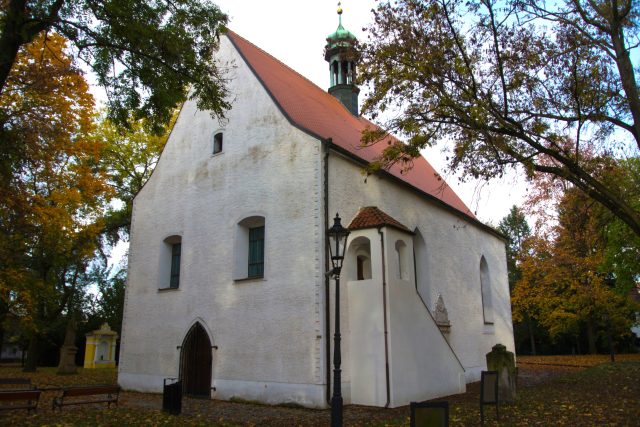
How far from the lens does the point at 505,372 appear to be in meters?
11.8

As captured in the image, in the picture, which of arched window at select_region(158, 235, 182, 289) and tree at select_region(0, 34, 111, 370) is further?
arched window at select_region(158, 235, 182, 289)

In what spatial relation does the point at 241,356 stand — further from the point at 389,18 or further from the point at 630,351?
the point at 630,351

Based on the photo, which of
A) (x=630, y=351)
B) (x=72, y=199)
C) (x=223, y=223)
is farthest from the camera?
(x=630, y=351)

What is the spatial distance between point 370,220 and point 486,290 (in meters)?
12.2

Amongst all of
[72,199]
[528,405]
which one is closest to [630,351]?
[528,405]

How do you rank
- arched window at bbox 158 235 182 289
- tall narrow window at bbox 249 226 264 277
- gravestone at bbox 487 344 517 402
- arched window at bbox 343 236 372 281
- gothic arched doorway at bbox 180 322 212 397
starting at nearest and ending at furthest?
1. gravestone at bbox 487 344 517 402
2. arched window at bbox 343 236 372 281
3. gothic arched doorway at bbox 180 322 212 397
4. tall narrow window at bbox 249 226 264 277
5. arched window at bbox 158 235 182 289

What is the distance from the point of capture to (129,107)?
10.9 meters

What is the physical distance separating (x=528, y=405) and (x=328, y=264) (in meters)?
5.59

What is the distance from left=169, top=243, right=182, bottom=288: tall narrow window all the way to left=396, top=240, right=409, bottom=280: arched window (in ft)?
23.0

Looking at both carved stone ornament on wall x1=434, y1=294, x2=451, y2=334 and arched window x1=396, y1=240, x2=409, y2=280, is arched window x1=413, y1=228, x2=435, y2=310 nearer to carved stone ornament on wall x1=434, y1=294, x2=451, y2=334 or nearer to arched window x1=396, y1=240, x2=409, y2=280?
carved stone ornament on wall x1=434, y1=294, x2=451, y2=334

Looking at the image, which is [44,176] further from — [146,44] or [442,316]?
[442,316]

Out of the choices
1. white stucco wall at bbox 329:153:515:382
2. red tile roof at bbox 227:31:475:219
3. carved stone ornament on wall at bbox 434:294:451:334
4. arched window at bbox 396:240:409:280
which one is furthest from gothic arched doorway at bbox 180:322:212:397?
carved stone ornament on wall at bbox 434:294:451:334

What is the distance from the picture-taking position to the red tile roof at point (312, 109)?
14797 mm

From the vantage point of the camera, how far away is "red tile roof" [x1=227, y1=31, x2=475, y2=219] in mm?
14797
